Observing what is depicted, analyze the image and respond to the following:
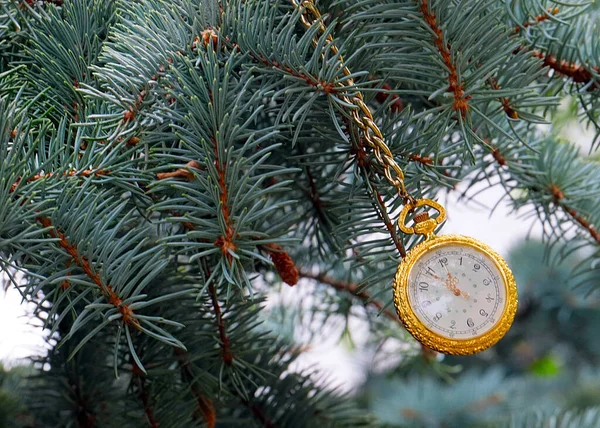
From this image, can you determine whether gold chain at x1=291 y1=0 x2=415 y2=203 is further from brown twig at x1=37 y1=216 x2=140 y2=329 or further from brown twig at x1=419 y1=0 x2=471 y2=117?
Answer: brown twig at x1=37 y1=216 x2=140 y2=329

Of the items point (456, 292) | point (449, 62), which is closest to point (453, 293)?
point (456, 292)

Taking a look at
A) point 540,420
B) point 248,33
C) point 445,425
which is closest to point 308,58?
point 248,33

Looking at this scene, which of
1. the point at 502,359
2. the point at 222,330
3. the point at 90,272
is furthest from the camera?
the point at 502,359

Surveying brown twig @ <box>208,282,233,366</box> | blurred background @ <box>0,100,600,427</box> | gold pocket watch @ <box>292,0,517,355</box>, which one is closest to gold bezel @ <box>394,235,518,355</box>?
gold pocket watch @ <box>292,0,517,355</box>

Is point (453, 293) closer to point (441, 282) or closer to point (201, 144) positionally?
point (441, 282)

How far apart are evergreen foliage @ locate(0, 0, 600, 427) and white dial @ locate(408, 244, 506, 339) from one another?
2 centimetres

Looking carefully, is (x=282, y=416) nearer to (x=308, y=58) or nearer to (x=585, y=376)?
(x=308, y=58)

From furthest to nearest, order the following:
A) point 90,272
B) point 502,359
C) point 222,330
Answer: point 502,359, point 222,330, point 90,272

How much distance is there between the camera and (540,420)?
0.62 m

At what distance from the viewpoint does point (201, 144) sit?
0.33 m

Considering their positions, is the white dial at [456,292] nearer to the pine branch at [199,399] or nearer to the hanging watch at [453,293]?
the hanging watch at [453,293]

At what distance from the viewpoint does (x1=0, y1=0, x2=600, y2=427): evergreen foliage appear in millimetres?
321

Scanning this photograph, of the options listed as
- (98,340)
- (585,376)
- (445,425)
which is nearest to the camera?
(98,340)

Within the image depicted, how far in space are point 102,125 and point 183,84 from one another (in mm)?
46
